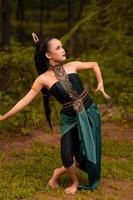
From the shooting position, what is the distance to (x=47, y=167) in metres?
7.00

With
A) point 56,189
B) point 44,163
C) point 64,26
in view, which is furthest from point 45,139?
point 64,26

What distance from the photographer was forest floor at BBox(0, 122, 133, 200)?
19.5 ft

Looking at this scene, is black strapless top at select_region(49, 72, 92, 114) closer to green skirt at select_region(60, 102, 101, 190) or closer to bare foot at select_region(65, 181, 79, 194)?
green skirt at select_region(60, 102, 101, 190)

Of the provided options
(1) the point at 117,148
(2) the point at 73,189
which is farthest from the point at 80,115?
(1) the point at 117,148

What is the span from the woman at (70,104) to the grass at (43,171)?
0.29 metres

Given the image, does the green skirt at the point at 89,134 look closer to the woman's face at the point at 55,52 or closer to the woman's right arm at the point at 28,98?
the woman's right arm at the point at 28,98

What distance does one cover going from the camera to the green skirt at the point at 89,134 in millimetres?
5785

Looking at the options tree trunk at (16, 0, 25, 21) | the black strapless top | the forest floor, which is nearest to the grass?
the forest floor

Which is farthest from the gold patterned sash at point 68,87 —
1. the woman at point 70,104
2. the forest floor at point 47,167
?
the forest floor at point 47,167

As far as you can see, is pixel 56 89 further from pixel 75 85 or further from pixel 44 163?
pixel 44 163

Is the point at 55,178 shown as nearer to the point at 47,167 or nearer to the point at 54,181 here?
the point at 54,181

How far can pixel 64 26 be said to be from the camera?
82.7 ft

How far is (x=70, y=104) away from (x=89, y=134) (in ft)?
1.32

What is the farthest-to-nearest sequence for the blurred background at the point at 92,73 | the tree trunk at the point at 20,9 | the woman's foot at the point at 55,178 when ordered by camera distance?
1. the tree trunk at the point at 20,9
2. the blurred background at the point at 92,73
3. the woman's foot at the point at 55,178
